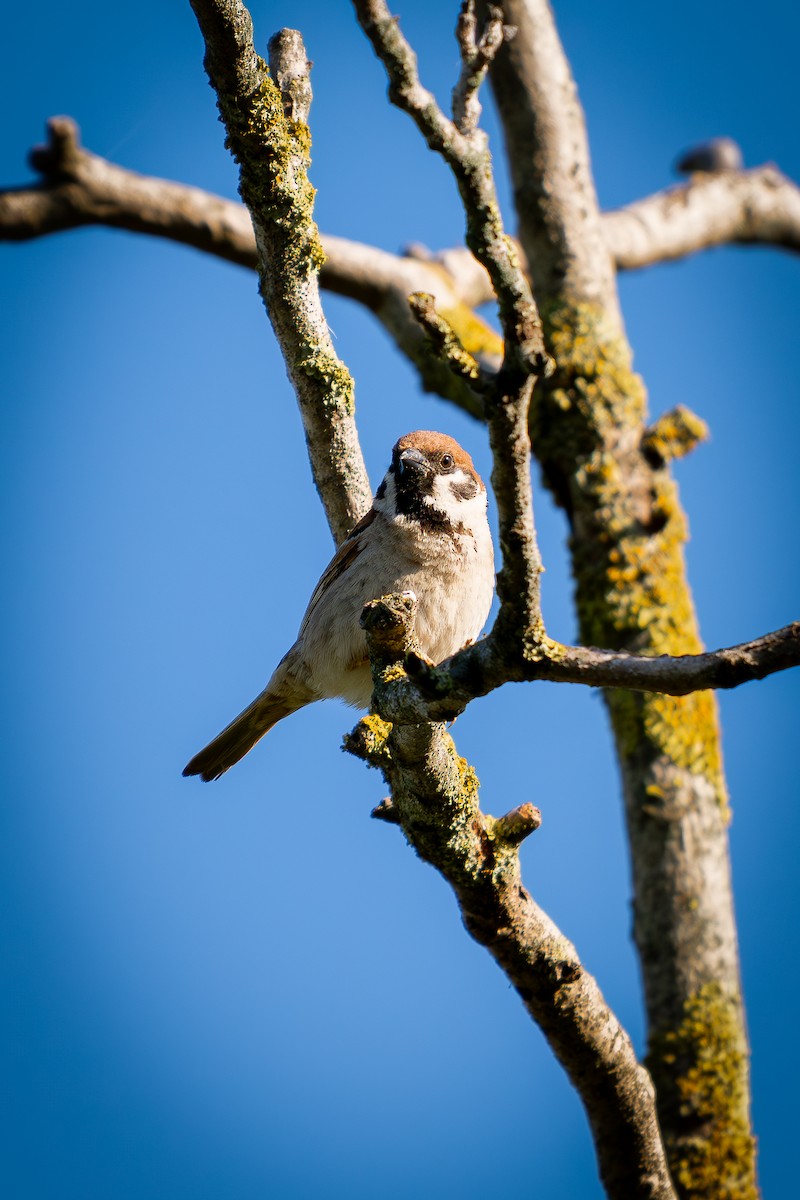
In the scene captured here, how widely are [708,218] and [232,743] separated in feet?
18.6

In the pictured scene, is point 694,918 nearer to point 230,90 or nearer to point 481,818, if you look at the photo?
point 481,818

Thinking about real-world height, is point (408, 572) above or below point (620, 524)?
below

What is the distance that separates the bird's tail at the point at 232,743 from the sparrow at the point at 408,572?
0.04 feet

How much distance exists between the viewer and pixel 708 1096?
432 centimetres

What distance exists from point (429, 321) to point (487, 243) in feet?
0.74

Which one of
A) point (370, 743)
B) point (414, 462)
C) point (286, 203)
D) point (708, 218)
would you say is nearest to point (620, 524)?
point (414, 462)

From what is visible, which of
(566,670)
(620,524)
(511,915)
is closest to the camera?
(566,670)

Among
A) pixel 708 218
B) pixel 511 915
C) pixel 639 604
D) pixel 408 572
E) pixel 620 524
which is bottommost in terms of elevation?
pixel 511 915

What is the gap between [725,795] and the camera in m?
4.89

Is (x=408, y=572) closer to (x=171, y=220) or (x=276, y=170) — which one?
(x=276, y=170)

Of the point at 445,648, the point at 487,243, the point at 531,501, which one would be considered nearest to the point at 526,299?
the point at 487,243

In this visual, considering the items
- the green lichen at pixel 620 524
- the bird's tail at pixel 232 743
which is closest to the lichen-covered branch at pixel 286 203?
the bird's tail at pixel 232 743

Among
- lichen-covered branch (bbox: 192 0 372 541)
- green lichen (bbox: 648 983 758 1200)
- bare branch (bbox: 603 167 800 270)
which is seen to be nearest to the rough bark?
green lichen (bbox: 648 983 758 1200)

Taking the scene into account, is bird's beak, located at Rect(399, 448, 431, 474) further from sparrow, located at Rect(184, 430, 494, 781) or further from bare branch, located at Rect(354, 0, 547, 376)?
bare branch, located at Rect(354, 0, 547, 376)
